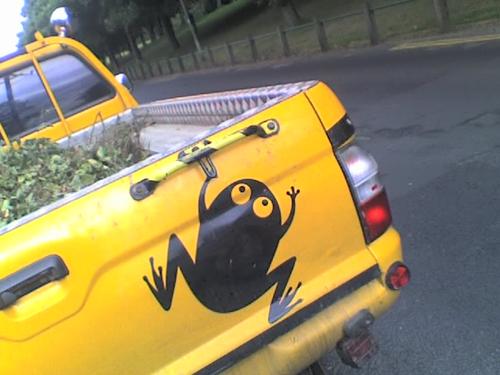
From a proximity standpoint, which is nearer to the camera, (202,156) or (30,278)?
(30,278)

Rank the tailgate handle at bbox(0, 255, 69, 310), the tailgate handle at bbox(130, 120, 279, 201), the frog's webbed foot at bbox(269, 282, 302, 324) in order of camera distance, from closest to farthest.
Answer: the tailgate handle at bbox(0, 255, 69, 310), the tailgate handle at bbox(130, 120, 279, 201), the frog's webbed foot at bbox(269, 282, 302, 324)

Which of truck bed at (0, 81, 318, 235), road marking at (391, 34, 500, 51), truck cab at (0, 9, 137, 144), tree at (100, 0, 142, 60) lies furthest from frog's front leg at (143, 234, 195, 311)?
tree at (100, 0, 142, 60)

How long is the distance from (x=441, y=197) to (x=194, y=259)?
3.56m

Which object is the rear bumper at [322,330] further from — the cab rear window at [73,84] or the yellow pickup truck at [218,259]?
the cab rear window at [73,84]

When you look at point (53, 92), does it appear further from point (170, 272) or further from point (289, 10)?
point (289, 10)

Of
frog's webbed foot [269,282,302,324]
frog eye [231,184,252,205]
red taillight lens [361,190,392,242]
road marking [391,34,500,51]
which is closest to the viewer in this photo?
frog eye [231,184,252,205]

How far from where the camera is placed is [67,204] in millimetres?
2113

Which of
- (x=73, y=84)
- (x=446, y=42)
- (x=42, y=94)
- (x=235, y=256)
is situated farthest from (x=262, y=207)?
(x=446, y=42)

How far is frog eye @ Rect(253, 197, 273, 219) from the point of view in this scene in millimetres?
2377

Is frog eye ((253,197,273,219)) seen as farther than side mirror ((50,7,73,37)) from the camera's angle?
No

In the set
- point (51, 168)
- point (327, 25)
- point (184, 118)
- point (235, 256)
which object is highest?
point (51, 168)

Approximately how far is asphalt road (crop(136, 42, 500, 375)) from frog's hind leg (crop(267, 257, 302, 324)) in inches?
45.0

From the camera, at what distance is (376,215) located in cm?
266

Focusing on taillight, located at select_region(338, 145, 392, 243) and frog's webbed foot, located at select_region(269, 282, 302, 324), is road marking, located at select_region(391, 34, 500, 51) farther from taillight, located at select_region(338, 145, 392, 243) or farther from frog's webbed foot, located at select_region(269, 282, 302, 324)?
frog's webbed foot, located at select_region(269, 282, 302, 324)
